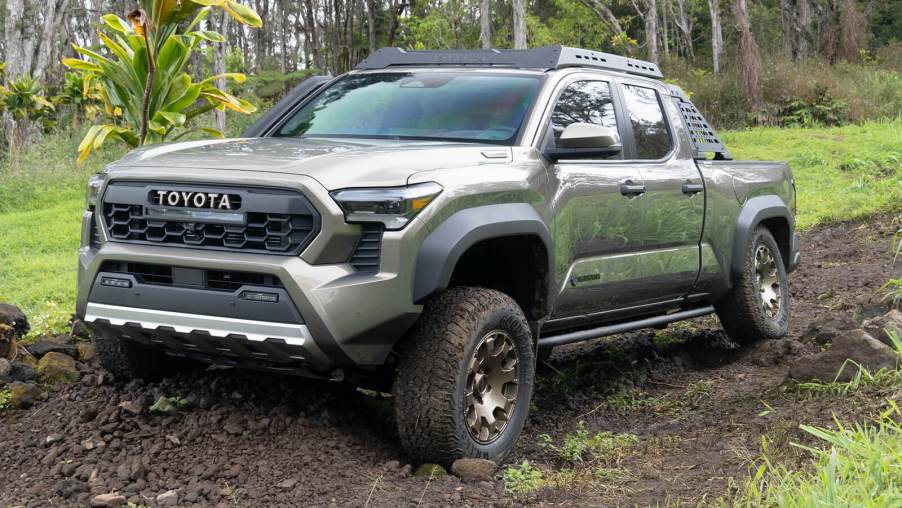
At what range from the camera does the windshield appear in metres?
5.29

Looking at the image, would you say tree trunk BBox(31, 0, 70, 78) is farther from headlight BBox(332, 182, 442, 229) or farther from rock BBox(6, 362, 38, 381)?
headlight BBox(332, 182, 442, 229)

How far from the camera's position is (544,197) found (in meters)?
5.00

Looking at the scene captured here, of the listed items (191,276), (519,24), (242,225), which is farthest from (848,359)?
(519,24)

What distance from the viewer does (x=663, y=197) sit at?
19.6ft

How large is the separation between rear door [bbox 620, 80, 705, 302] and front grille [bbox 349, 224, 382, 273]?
2119 millimetres

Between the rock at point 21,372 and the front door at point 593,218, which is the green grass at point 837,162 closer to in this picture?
the front door at point 593,218

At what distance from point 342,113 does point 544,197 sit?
135 centimetres

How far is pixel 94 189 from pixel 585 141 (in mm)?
2310

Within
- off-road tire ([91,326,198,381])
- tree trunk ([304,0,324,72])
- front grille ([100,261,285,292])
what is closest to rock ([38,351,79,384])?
off-road tire ([91,326,198,381])

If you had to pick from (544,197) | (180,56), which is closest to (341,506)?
(544,197)

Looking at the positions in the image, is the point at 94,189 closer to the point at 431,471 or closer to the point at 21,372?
the point at 21,372

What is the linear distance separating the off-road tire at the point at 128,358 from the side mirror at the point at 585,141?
2.23 meters

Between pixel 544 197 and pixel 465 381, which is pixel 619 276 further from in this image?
pixel 465 381

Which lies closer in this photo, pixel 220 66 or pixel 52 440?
pixel 52 440
